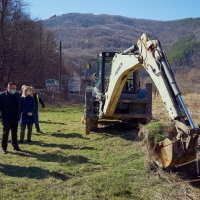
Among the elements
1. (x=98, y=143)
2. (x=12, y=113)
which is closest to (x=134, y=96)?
(x=98, y=143)

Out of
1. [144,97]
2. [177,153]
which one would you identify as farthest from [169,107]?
[144,97]

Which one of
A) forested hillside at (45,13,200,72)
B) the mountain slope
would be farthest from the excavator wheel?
the mountain slope

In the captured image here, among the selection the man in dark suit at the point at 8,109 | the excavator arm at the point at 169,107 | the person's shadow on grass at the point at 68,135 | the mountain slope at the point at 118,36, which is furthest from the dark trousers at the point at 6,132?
the mountain slope at the point at 118,36

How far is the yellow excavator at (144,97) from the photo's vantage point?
16.4 ft

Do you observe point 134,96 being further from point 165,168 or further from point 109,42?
point 109,42

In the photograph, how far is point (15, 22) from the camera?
31.9 meters

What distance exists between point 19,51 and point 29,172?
2886 cm

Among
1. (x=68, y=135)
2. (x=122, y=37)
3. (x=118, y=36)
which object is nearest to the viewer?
(x=68, y=135)

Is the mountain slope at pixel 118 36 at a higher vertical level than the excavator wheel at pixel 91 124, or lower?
higher

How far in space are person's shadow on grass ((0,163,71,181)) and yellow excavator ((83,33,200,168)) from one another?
2.02 meters

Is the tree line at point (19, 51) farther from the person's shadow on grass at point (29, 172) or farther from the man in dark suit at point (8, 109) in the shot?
the person's shadow on grass at point (29, 172)

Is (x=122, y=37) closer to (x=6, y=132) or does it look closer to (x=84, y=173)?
(x=6, y=132)

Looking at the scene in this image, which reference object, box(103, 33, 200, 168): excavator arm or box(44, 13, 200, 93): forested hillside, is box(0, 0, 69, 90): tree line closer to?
box(103, 33, 200, 168): excavator arm

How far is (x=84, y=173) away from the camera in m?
6.24
